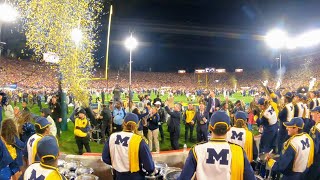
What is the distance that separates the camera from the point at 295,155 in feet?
16.9

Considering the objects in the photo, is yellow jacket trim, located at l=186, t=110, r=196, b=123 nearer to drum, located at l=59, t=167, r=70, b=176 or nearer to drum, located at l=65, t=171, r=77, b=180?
drum, located at l=59, t=167, r=70, b=176

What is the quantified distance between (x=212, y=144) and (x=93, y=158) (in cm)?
417

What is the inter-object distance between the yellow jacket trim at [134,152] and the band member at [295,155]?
2.07 meters

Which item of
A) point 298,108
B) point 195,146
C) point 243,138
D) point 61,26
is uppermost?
point 61,26

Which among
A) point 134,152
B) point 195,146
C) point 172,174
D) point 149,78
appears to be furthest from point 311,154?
point 149,78

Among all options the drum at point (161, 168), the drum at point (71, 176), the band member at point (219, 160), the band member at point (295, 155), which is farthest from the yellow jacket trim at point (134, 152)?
the band member at point (295, 155)

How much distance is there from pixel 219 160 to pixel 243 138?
2.54m

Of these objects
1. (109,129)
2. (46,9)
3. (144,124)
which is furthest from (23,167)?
(46,9)

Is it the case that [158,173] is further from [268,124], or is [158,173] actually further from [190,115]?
[190,115]

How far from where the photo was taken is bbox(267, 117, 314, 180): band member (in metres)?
5.11

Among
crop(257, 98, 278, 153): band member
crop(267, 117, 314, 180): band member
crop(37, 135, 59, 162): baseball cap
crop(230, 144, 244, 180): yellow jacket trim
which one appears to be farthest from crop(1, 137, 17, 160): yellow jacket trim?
crop(257, 98, 278, 153): band member

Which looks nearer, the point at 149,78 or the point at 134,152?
the point at 134,152

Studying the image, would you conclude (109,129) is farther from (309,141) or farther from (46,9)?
(46,9)

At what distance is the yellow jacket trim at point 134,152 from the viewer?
525cm
